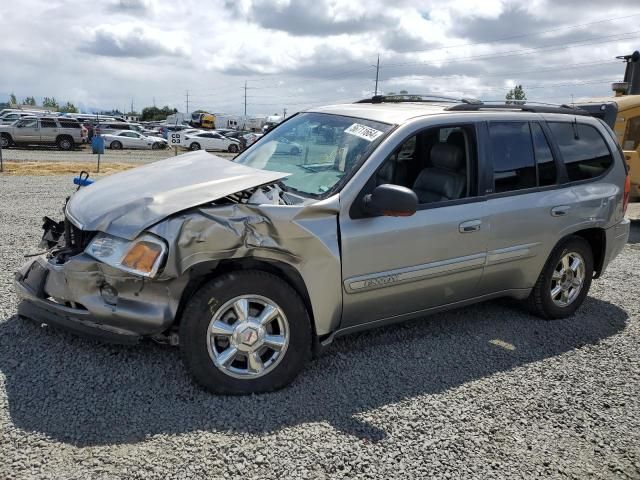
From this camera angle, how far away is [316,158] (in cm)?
394

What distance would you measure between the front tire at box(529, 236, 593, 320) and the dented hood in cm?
257

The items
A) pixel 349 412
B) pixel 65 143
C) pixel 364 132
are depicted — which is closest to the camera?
pixel 349 412

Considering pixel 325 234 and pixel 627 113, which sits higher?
pixel 627 113

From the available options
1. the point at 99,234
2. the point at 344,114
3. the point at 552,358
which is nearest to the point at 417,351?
the point at 552,358

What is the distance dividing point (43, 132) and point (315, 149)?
29.2 metres

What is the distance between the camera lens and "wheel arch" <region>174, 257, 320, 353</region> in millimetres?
3121

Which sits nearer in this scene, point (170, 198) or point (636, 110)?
point (170, 198)

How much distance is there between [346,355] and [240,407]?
101 cm

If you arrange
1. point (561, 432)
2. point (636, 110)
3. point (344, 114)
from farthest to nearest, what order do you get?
point (636, 110) → point (344, 114) → point (561, 432)

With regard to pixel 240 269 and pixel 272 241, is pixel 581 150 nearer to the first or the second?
pixel 272 241

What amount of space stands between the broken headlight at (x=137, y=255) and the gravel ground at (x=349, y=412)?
78 cm

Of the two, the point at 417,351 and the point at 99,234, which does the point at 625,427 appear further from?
the point at 99,234

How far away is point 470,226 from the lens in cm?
390

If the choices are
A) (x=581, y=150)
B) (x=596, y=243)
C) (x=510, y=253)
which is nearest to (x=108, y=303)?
(x=510, y=253)
